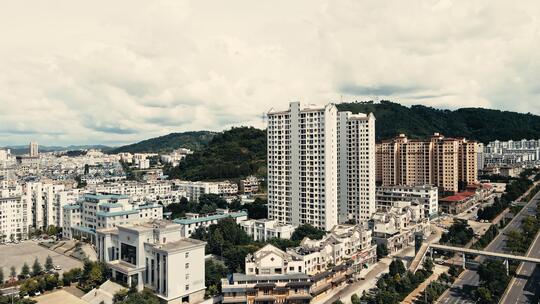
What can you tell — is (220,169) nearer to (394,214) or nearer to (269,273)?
(394,214)

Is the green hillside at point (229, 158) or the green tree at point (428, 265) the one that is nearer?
the green tree at point (428, 265)

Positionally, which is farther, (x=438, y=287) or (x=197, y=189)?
(x=197, y=189)

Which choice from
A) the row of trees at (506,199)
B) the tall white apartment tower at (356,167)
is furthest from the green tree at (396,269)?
the row of trees at (506,199)

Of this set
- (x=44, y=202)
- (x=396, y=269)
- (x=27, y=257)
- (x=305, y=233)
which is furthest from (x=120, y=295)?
(x=44, y=202)

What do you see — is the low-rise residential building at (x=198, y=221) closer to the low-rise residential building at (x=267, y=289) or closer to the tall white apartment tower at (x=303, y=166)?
the tall white apartment tower at (x=303, y=166)

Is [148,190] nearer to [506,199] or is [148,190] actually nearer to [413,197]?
[413,197]

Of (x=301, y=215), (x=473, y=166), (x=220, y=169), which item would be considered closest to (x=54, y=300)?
(x=301, y=215)

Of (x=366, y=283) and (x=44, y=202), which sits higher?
(x=44, y=202)
